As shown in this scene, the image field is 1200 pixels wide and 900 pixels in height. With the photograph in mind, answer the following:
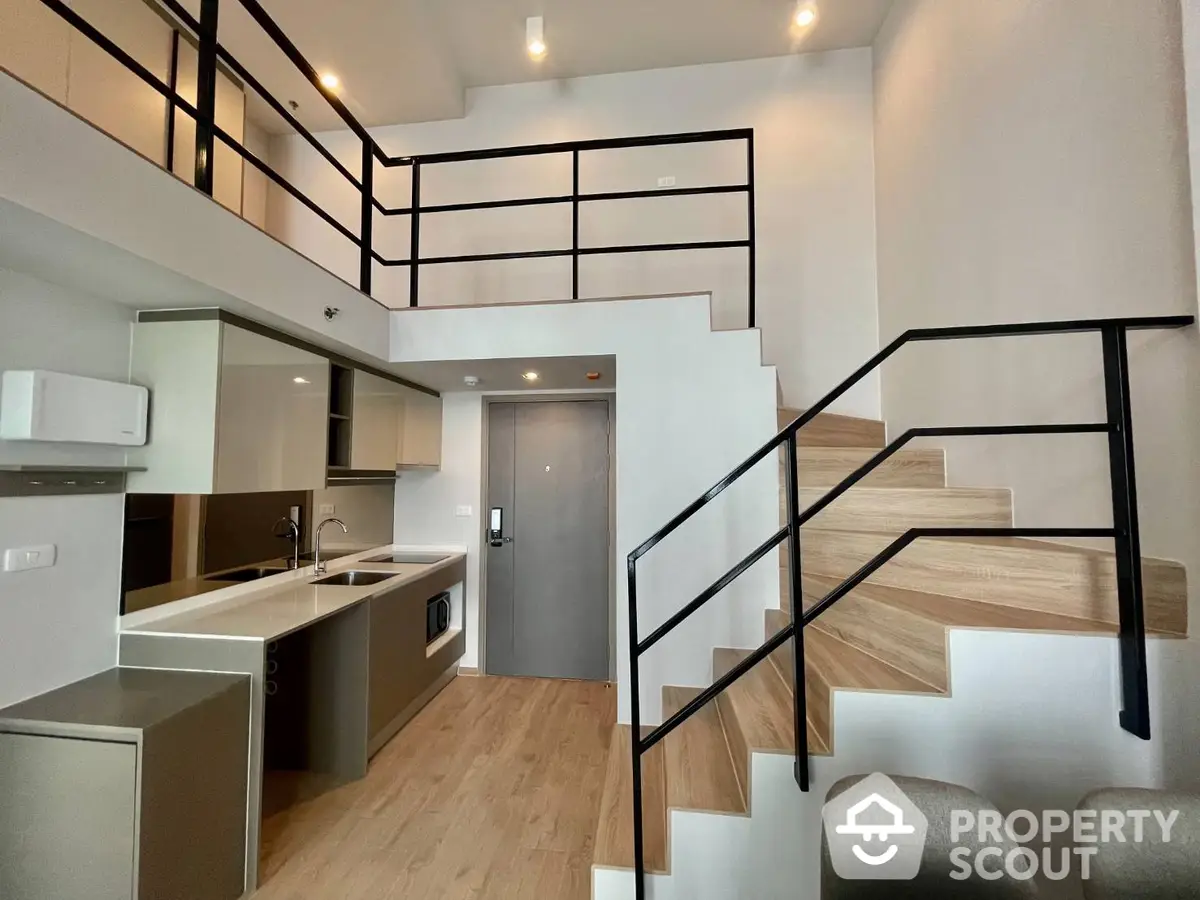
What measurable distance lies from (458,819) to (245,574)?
1.75 meters

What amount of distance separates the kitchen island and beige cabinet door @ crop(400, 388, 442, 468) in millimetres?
810

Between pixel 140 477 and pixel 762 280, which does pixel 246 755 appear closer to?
pixel 140 477

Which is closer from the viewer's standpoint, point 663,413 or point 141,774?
point 141,774

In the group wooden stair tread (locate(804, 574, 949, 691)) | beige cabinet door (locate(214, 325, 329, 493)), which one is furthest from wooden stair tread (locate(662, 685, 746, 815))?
beige cabinet door (locate(214, 325, 329, 493))

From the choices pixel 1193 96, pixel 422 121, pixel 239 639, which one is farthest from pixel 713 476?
pixel 422 121

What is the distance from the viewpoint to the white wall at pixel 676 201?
3807 millimetres

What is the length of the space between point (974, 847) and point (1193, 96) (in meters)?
1.82

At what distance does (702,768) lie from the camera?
1.88 m

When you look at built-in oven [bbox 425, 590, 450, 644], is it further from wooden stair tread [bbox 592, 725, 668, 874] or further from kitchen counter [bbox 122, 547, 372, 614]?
wooden stair tread [bbox 592, 725, 668, 874]

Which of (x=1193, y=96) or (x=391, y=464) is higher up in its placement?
(x=1193, y=96)

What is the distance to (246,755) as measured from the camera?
6.71 feet

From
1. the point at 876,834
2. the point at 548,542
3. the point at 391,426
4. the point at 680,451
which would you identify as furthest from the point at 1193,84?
the point at 548,542

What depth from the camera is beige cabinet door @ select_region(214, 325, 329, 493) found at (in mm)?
2135

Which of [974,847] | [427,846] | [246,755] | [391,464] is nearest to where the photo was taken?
[974,847]
